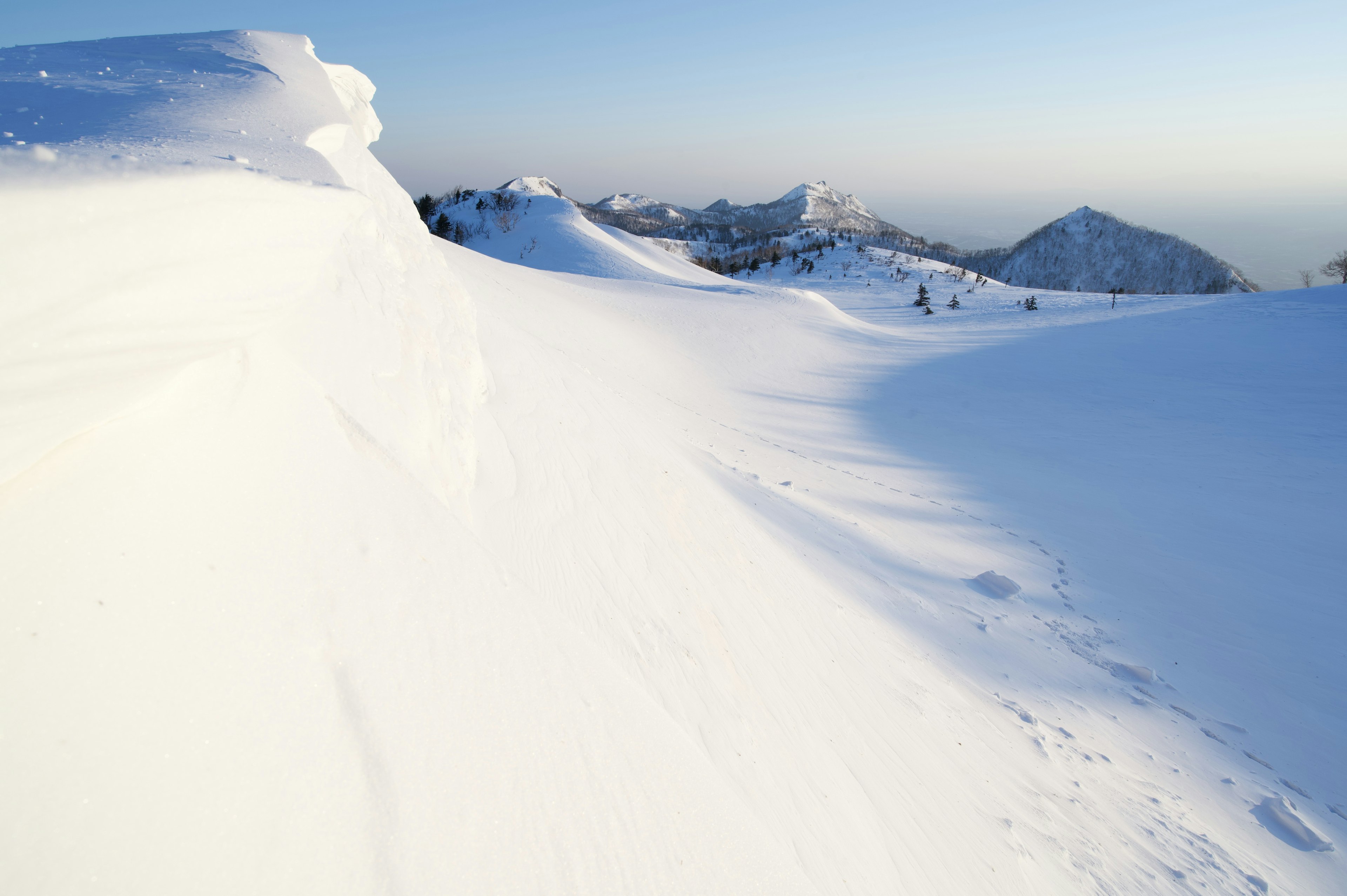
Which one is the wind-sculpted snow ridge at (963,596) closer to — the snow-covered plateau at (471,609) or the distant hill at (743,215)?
the snow-covered plateau at (471,609)

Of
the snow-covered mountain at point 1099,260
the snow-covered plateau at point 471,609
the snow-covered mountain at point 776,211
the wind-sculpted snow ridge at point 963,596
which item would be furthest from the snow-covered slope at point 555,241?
the snow-covered mountain at point 776,211

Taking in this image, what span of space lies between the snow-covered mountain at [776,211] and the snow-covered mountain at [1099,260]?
24904 millimetres

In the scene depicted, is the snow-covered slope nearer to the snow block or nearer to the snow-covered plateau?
the snow block

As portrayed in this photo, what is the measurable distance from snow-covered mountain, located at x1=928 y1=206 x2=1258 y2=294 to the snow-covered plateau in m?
46.0

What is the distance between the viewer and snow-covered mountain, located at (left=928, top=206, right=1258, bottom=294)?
153ft

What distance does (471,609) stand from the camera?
5.18 ft

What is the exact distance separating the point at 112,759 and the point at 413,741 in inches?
18.6

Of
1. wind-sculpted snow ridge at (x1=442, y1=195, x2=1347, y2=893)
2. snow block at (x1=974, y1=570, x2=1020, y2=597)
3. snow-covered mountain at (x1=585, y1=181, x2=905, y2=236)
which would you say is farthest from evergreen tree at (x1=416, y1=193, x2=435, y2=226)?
snow-covered mountain at (x1=585, y1=181, x2=905, y2=236)

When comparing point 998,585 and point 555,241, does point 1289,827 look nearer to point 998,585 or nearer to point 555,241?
point 998,585

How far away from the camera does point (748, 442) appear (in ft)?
25.5

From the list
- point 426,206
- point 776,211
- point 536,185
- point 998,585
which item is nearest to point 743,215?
point 776,211

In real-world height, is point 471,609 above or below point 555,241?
below

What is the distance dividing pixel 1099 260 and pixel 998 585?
61103mm

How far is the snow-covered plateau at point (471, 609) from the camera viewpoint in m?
0.88
